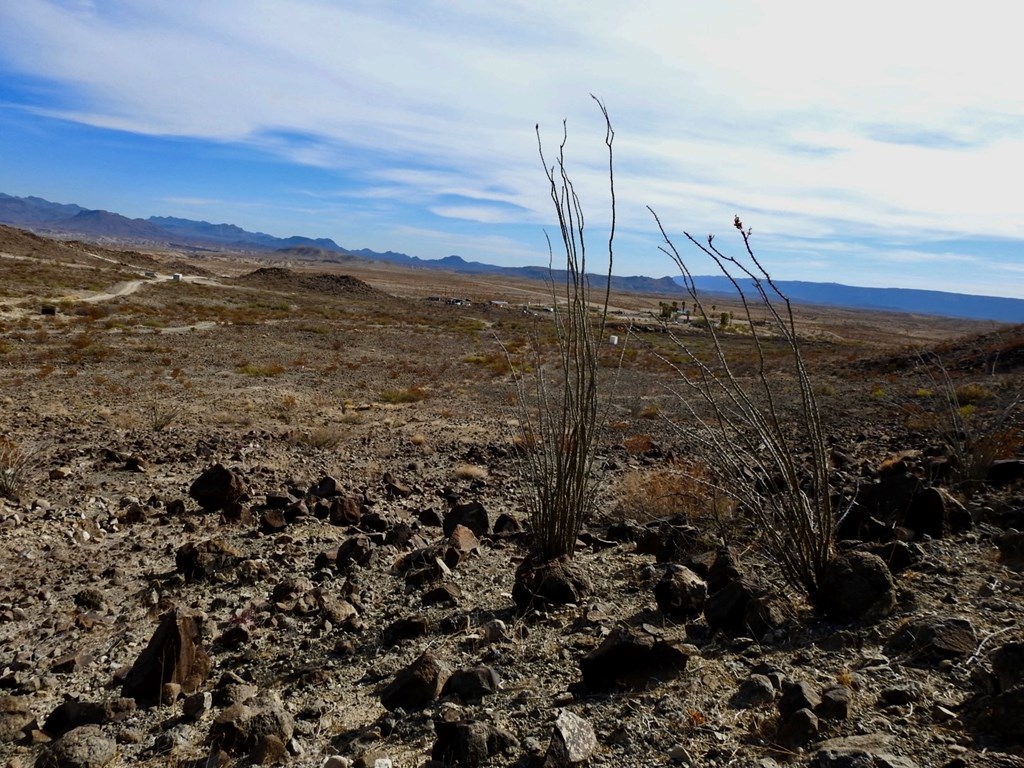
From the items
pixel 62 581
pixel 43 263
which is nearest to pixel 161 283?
pixel 43 263

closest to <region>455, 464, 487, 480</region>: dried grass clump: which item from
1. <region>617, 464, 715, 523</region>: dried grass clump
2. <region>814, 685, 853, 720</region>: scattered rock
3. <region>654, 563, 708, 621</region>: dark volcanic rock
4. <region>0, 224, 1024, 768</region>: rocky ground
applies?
<region>0, 224, 1024, 768</region>: rocky ground

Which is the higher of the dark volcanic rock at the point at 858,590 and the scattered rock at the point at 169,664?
the dark volcanic rock at the point at 858,590

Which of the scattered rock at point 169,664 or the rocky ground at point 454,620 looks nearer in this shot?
the rocky ground at point 454,620

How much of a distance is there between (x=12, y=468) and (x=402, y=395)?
864 centimetres

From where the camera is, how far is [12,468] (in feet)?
18.5

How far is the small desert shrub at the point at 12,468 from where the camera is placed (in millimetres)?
5328

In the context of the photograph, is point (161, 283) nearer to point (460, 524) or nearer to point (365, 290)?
point (365, 290)

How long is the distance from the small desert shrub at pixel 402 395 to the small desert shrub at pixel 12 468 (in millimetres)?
7424

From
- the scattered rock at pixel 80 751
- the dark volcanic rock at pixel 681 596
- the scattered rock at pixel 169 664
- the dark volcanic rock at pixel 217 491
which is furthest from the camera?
the dark volcanic rock at pixel 217 491

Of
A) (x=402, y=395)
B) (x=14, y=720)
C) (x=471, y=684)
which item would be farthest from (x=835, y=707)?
(x=402, y=395)

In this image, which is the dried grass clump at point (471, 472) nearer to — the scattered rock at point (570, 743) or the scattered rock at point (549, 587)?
the scattered rock at point (549, 587)

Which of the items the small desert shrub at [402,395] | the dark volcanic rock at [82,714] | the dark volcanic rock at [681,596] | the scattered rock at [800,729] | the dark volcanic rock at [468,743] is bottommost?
the small desert shrub at [402,395]

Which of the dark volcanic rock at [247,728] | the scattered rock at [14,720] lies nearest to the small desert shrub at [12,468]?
the scattered rock at [14,720]

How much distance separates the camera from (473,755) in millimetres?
2209
